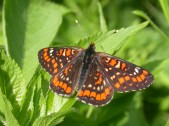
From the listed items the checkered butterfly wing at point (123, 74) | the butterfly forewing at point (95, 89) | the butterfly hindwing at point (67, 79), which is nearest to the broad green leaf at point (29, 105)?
the butterfly hindwing at point (67, 79)

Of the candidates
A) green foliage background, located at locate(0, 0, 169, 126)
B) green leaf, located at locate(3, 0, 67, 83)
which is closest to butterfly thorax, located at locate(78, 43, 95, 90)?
green foliage background, located at locate(0, 0, 169, 126)

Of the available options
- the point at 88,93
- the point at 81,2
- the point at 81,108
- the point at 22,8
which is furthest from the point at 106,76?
the point at 81,2

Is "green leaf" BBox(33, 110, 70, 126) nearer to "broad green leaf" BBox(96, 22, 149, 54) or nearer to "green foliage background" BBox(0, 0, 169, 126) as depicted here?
"green foliage background" BBox(0, 0, 169, 126)

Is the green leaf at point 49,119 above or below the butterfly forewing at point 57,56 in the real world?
below

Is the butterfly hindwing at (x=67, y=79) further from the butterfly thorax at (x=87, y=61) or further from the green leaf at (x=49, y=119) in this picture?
the green leaf at (x=49, y=119)

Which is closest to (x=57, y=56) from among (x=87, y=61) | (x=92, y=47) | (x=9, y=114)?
(x=87, y=61)

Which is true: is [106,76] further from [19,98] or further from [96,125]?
[19,98]
